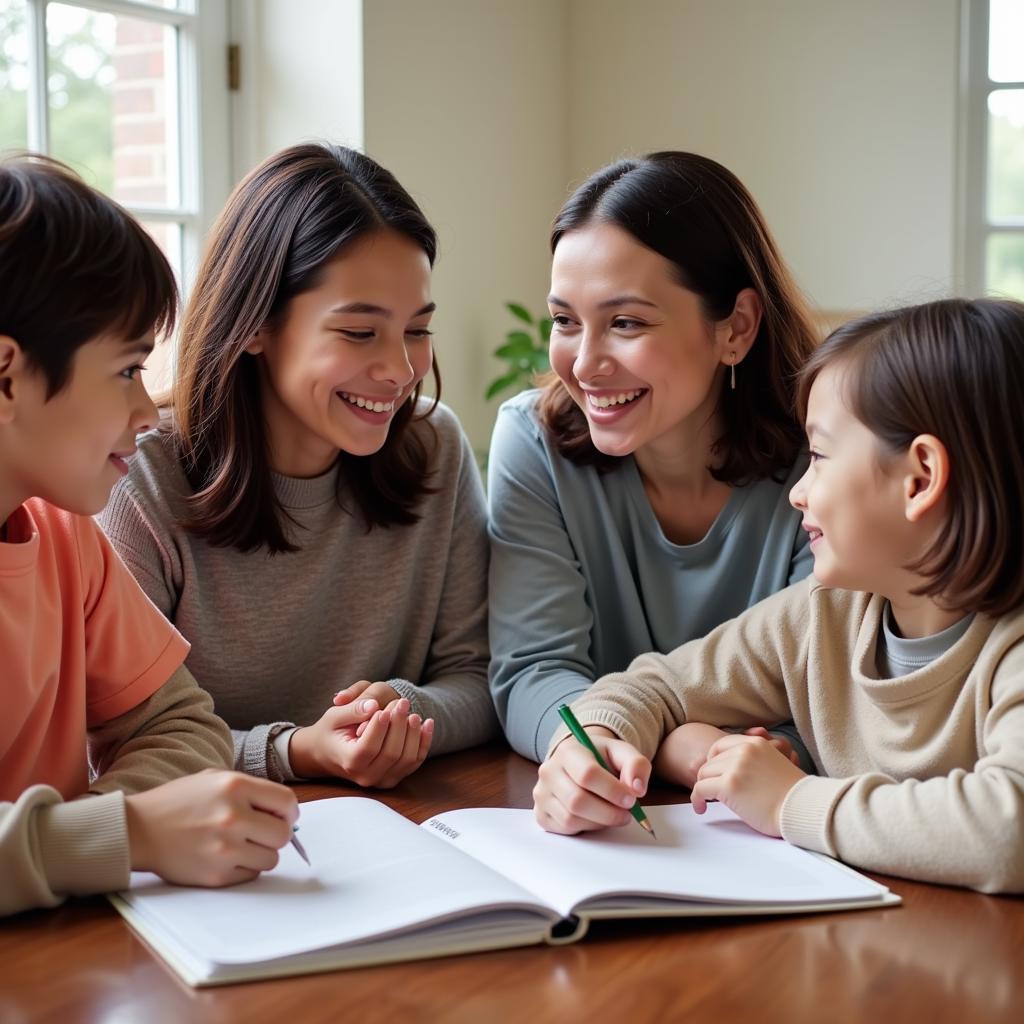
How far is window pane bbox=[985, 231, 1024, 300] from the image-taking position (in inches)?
145

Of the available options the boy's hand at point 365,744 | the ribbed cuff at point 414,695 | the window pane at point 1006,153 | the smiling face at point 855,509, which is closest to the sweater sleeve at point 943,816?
the smiling face at point 855,509

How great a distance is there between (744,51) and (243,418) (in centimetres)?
258

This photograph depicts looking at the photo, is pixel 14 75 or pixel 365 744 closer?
pixel 365 744

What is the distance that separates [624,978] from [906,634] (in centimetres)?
51

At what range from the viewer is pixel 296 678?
5.43 feet

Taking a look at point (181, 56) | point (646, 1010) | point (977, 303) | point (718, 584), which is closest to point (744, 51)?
point (181, 56)

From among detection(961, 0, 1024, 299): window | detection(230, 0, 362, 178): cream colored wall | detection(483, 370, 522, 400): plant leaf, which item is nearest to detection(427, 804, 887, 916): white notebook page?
detection(230, 0, 362, 178): cream colored wall

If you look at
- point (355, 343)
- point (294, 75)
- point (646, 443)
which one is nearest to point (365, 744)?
point (355, 343)

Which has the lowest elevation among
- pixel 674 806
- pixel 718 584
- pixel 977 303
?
pixel 674 806

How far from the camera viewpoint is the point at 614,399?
164 centimetres

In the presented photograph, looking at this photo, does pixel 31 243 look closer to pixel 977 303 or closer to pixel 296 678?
pixel 296 678

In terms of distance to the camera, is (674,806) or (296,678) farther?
(296,678)

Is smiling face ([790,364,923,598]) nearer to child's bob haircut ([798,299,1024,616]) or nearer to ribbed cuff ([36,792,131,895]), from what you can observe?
child's bob haircut ([798,299,1024,616])

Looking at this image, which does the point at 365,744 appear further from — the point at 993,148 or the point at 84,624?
the point at 993,148
